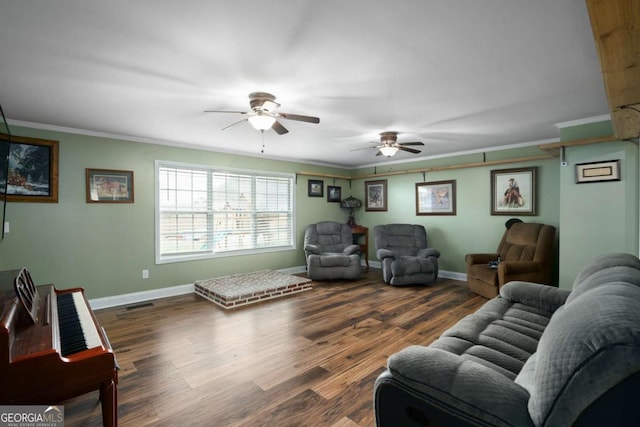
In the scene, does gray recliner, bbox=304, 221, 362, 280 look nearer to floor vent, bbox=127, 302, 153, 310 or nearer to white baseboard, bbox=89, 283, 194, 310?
white baseboard, bbox=89, 283, 194, 310

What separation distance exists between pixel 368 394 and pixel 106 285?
375 cm

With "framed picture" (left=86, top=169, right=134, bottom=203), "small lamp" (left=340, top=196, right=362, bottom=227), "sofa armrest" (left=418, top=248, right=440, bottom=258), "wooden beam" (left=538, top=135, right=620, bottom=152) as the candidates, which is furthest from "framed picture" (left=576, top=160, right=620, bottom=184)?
"framed picture" (left=86, top=169, right=134, bottom=203)

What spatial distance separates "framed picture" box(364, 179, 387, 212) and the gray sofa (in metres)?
5.10

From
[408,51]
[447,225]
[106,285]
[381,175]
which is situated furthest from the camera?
[381,175]

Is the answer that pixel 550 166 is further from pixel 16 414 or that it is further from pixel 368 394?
pixel 16 414

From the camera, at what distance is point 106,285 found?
397 cm

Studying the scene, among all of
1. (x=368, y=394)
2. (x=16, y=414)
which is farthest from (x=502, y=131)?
(x=16, y=414)

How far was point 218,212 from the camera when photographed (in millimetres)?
5086

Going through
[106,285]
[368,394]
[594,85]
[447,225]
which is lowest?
[368,394]

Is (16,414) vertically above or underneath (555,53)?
underneath

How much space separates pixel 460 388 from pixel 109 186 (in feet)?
15.0

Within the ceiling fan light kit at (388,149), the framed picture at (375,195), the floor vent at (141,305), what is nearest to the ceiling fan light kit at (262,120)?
the ceiling fan light kit at (388,149)

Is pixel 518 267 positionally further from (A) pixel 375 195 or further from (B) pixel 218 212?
(B) pixel 218 212

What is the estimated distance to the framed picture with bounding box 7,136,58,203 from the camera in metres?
3.36
